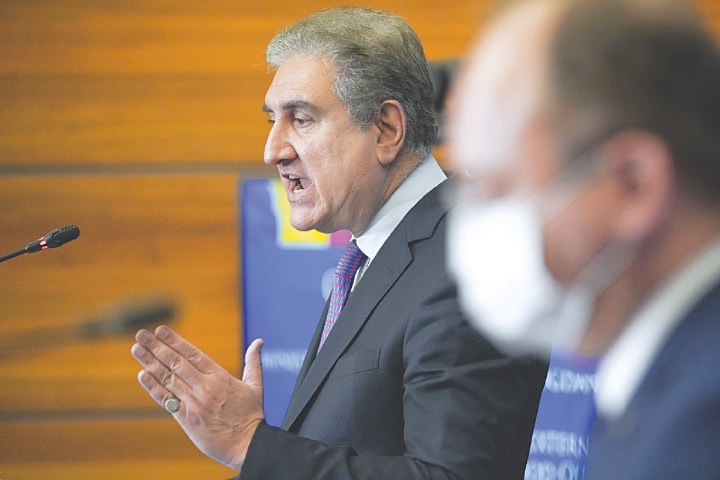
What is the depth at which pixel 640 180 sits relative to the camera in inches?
31.6

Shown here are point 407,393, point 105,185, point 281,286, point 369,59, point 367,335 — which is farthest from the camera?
point 105,185

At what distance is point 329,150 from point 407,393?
1.96 feet

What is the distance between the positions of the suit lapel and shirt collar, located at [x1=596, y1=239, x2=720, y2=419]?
1.11 m

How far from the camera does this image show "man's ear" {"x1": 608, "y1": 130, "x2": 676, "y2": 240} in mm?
795

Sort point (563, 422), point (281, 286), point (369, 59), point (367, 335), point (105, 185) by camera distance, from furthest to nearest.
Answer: point (105, 185) < point (281, 286) < point (563, 422) < point (369, 59) < point (367, 335)

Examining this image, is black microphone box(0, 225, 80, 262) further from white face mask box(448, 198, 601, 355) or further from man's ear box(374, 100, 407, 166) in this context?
white face mask box(448, 198, 601, 355)

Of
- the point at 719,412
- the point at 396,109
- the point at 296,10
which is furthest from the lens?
the point at 296,10

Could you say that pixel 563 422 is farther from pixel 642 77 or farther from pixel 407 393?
pixel 642 77

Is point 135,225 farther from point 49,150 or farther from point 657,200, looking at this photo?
point 657,200

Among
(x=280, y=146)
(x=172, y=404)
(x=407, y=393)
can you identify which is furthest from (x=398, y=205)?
(x=172, y=404)

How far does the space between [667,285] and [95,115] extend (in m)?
3.54

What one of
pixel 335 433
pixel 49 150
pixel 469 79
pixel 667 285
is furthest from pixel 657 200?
pixel 49 150

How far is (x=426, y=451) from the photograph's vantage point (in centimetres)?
171

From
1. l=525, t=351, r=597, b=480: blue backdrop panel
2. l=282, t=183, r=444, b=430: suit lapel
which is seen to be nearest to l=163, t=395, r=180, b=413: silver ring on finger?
l=282, t=183, r=444, b=430: suit lapel
